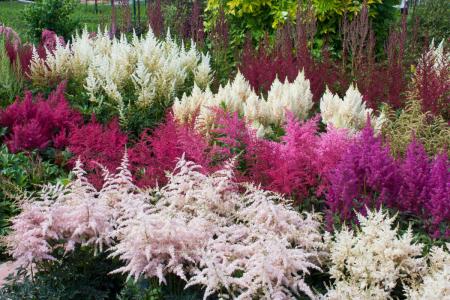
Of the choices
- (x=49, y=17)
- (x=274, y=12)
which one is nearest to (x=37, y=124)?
(x=274, y=12)

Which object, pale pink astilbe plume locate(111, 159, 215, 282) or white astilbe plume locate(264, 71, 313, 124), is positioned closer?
pale pink astilbe plume locate(111, 159, 215, 282)

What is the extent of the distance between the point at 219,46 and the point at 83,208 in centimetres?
411

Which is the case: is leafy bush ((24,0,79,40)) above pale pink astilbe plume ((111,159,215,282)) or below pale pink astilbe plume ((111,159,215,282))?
below

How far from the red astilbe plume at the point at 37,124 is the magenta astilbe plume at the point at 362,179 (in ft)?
7.27

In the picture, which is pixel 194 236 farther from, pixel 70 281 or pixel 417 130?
pixel 417 130

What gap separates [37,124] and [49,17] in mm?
5643

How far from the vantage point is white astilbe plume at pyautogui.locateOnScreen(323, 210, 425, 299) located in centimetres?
285

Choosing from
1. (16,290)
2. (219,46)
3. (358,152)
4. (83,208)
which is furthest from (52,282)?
(219,46)

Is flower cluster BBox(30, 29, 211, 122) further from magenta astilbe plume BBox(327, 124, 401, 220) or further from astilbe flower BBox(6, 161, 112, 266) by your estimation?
magenta astilbe plume BBox(327, 124, 401, 220)

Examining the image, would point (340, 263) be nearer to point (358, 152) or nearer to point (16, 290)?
point (358, 152)

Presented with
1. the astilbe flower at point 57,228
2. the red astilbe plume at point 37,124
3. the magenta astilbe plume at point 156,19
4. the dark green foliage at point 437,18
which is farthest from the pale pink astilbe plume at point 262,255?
the dark green foliage at point 437,18

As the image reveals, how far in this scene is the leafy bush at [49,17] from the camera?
9883 millimetres

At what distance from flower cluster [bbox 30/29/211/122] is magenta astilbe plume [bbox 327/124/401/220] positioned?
7.77ft

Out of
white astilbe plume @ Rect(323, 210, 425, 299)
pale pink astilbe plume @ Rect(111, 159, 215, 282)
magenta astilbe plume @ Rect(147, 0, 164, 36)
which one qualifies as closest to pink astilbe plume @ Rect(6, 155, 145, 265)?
pale pink astilbe plume @ Rect(111, 159, 215, 282)
